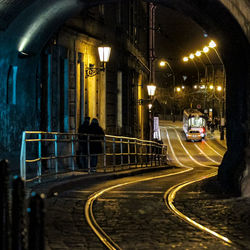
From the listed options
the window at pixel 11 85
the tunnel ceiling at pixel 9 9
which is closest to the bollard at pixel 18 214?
the tunnel ceiling at pixel 9 9

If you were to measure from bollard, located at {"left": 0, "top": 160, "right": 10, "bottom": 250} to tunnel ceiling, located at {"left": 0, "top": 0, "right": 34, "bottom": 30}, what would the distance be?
781cm

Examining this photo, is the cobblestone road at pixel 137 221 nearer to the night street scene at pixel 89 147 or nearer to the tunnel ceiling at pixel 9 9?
the night street scene at pixel 89 147

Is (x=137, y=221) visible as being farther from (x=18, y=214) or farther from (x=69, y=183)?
(x=69, y=183)

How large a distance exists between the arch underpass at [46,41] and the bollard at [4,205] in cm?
776

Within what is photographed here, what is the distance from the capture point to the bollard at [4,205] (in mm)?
3832

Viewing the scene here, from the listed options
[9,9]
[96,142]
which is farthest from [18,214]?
[96,142]

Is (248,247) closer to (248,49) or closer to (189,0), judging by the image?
(248,49)

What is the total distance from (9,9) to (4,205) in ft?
27.2

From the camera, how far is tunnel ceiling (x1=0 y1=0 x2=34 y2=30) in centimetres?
1141

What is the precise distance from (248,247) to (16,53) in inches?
335

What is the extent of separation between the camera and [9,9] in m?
11.7

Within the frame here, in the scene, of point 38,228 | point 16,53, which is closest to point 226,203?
point 16,53

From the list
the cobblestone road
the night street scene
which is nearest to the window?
the night street scene

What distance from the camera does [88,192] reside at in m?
11.4
